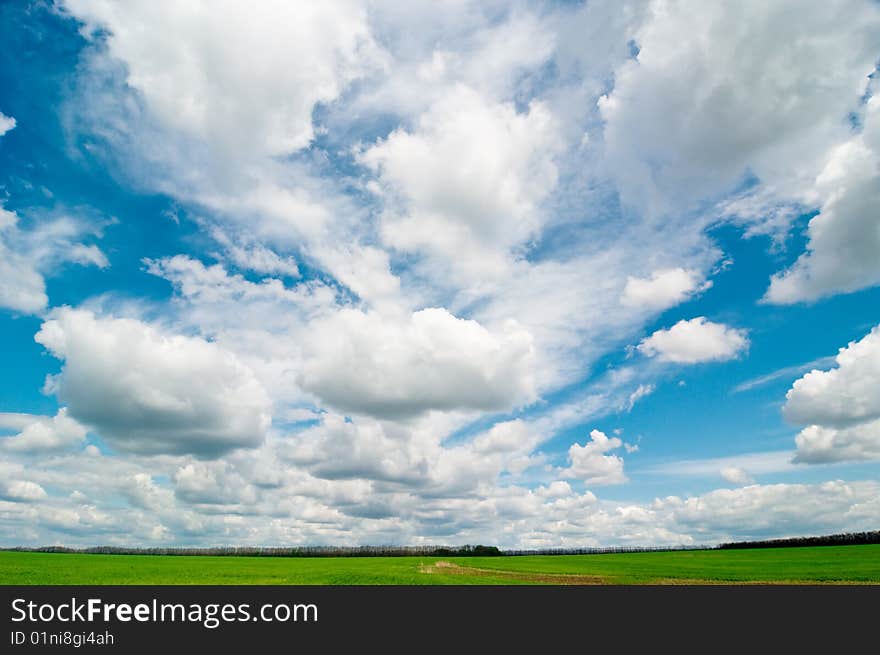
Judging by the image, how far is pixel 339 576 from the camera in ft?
204
